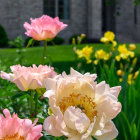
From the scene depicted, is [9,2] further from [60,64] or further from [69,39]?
[60,64]

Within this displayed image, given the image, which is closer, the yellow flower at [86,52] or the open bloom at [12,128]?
the open bloom at [12,128]

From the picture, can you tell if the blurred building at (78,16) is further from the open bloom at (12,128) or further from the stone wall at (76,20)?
the open bloom at (12,128)

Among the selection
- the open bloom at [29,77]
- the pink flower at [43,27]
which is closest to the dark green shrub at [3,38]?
the pink flower at [43,27]

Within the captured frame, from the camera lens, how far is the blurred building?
1820 centimetres

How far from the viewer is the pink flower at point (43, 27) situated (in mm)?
1259

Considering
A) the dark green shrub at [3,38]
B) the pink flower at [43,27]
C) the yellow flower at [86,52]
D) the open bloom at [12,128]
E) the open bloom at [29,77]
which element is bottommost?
the dark green shrub at [3,38]

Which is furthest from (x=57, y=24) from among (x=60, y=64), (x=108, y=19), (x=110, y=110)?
(x=108, y=19)

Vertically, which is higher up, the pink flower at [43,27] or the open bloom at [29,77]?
the pink flower at [43,27]

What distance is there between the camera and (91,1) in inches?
767

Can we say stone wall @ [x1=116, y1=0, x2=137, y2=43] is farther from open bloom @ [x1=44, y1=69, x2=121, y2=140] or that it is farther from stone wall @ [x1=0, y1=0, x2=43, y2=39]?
open bloom @ [x1=44, y1=69, x2=121, y2=140]

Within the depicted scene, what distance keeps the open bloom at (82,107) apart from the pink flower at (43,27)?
41 cm

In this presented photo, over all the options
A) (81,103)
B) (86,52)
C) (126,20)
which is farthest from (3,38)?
(81,103)

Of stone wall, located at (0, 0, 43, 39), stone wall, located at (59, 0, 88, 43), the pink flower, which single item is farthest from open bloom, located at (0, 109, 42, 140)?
stone wall, located at (59, 0, 88, 43)

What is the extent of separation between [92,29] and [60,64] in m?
10.1
